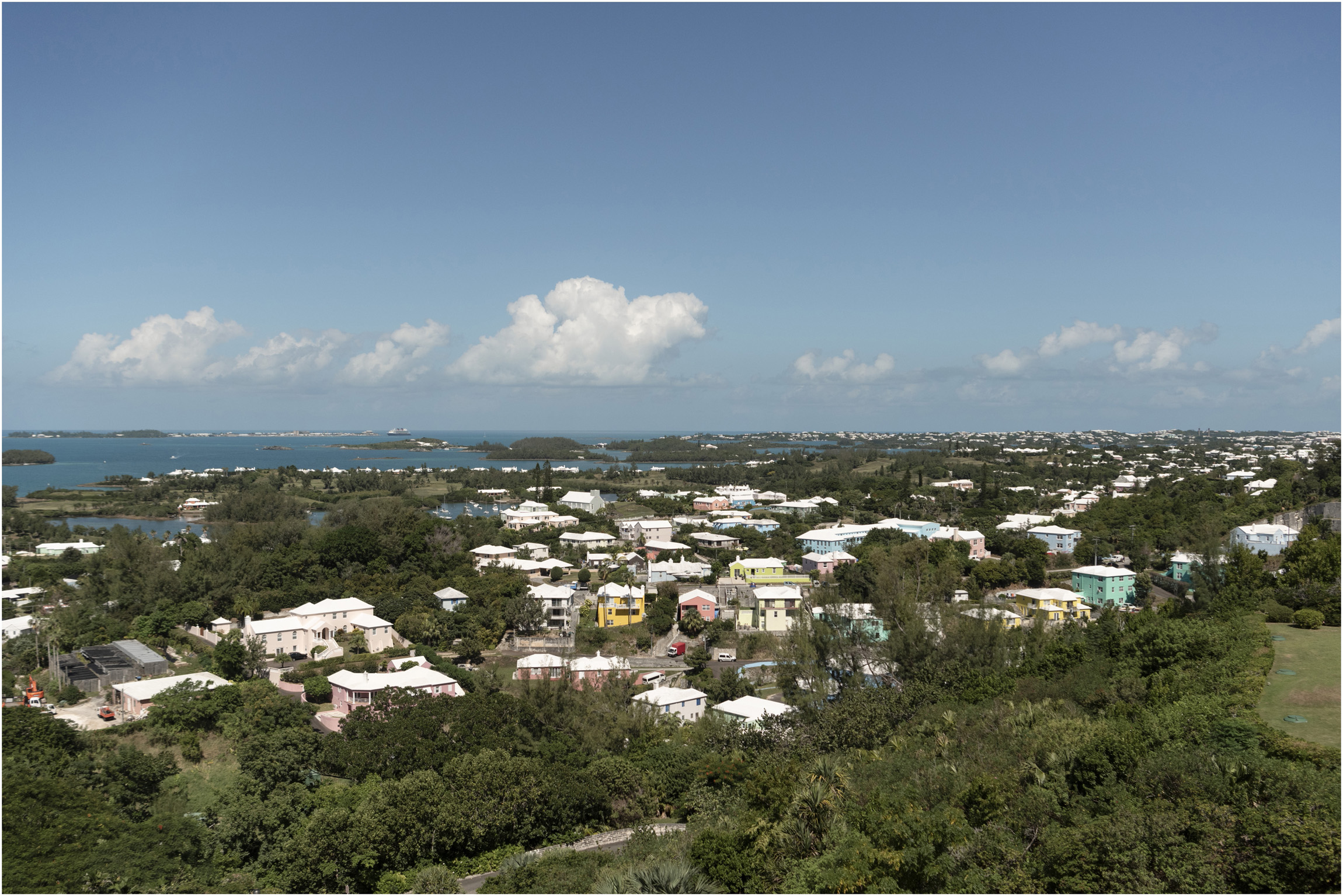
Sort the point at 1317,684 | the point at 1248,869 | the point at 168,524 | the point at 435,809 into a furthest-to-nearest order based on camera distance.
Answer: the point at 168,524, the point at 1317,684, the point at 435,809, the point at 1248,869

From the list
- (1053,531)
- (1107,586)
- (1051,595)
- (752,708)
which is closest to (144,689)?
(752,708)

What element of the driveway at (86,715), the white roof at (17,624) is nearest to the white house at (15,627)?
the white roof at (17,624)

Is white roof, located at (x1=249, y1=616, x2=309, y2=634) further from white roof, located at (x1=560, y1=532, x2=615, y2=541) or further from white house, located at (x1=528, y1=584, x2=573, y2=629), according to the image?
white roof, located at (x1=560, y1=532, x2=615, y2=541)

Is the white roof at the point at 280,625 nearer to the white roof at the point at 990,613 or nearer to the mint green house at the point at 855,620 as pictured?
the mint green house at the point at 855,620

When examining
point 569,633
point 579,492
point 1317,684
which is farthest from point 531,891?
point 579,492

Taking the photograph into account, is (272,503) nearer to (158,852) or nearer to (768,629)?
(768,629)

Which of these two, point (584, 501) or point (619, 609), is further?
point (584, 501)

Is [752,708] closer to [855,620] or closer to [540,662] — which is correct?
[855,620]
